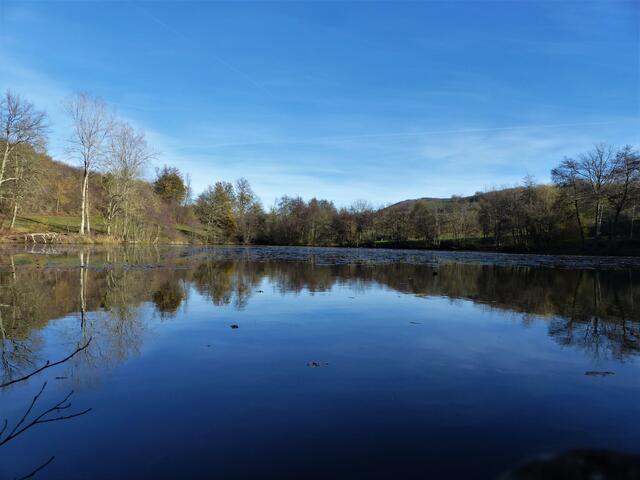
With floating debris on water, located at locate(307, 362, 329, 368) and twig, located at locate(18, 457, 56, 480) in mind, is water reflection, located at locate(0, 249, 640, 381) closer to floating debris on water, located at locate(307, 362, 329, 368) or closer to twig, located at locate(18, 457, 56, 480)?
twig, located at locate(18, 457, 56, 480)

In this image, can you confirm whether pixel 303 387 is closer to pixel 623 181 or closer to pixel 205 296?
pixel 205 296

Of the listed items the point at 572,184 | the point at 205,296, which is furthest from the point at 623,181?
the point at 205,296

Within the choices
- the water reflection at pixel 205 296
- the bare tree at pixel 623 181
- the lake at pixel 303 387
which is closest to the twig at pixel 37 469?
the lake at pixel 303 387

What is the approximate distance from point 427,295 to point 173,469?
13138 millimetres

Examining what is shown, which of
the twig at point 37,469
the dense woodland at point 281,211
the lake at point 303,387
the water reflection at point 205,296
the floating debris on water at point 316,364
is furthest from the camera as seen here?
the dense woodland at point 281,211

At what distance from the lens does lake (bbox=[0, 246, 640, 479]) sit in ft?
13.1

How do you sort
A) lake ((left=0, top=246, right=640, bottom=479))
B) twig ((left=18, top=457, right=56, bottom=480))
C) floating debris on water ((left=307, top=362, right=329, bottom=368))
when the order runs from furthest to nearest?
floating debris on water ((left=307, top=362, right=329, bottom=368)) < lake ((left=0, top=246, right=640, bottom=479)) < twig ((left=18, top=457, right=56, bottom=480))

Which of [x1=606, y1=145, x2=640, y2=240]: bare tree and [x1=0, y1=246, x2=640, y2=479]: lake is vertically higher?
[x1=606, y1=145, x2=640, y2=240]: bare tree

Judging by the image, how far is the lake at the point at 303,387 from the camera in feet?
13.1

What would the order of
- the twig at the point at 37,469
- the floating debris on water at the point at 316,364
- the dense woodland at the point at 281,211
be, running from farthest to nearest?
the dense woodland at the point at 281,211
the floating debris on water at the point at 316,364
the twig at the point at 37,469

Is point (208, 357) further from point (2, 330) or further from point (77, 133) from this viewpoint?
point (77, 133)

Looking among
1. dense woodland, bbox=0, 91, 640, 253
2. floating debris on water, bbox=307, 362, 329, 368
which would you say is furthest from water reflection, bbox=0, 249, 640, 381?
dense woodland, bbox=0, 91, 640, 253

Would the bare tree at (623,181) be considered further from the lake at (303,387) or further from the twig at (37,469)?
the twig at (37,469)

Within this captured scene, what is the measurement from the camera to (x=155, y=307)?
11.5 metres
